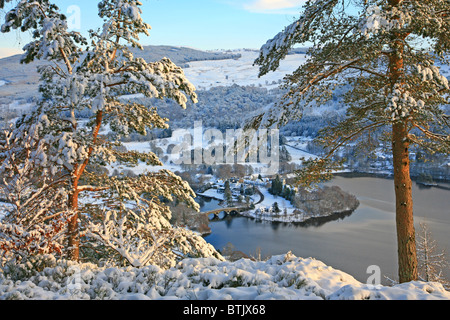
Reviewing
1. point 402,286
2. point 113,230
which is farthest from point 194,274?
point 402,286

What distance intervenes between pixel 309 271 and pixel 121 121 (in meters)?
4.15

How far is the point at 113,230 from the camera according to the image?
521 cm

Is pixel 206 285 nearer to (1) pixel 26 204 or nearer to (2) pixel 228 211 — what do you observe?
(1) pixel 26 204

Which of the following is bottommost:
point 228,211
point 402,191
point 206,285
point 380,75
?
point 228,211

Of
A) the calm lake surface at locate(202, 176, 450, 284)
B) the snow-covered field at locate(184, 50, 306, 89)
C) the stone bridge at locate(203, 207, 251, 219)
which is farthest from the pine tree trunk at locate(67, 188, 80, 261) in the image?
the snow-covered field at locate(184, 50, 306, 89)

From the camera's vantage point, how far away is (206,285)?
3.55 m

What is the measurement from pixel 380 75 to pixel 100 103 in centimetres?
432

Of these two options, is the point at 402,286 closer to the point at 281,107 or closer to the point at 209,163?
the point at 281,107

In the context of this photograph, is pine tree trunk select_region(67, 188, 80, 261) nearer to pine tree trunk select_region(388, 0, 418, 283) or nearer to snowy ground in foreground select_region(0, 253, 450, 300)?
snowy ground in foreground select_region(0, 253, 450, 300)

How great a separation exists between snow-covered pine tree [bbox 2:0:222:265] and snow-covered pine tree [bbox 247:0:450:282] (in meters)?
1.96

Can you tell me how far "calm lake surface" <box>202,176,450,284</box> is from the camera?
2678 cm

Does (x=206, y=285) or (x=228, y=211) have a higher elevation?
(x=206, y=285)

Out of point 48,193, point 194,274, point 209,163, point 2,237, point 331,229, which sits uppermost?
point 48,193

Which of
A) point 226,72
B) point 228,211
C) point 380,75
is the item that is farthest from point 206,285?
point 226,72
